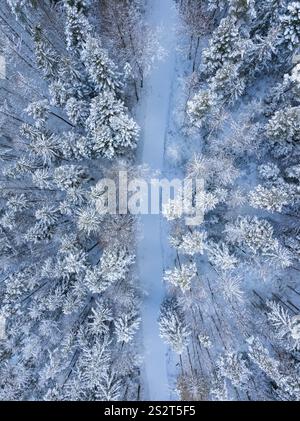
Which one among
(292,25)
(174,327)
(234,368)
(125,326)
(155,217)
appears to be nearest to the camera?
(292,25)

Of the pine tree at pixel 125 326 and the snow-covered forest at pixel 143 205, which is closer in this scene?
the snow-covered forest at pixel 143 205

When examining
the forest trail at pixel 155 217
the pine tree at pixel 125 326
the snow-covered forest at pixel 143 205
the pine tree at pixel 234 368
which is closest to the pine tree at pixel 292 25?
the snow-covered forest at pixel 143 205

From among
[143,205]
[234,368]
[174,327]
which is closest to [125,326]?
[174,327]

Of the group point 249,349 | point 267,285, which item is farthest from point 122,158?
point 249,349

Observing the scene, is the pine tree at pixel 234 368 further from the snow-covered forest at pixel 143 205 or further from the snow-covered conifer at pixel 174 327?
the snow-covered conifer at pixel 174 327

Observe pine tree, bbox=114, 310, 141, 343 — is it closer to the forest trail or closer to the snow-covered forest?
the snow-covered forest

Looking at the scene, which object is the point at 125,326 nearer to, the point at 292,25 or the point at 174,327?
the point at 174,327

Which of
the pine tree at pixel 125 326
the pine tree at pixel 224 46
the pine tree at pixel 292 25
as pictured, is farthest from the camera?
the pine tree at pixel 125 326
